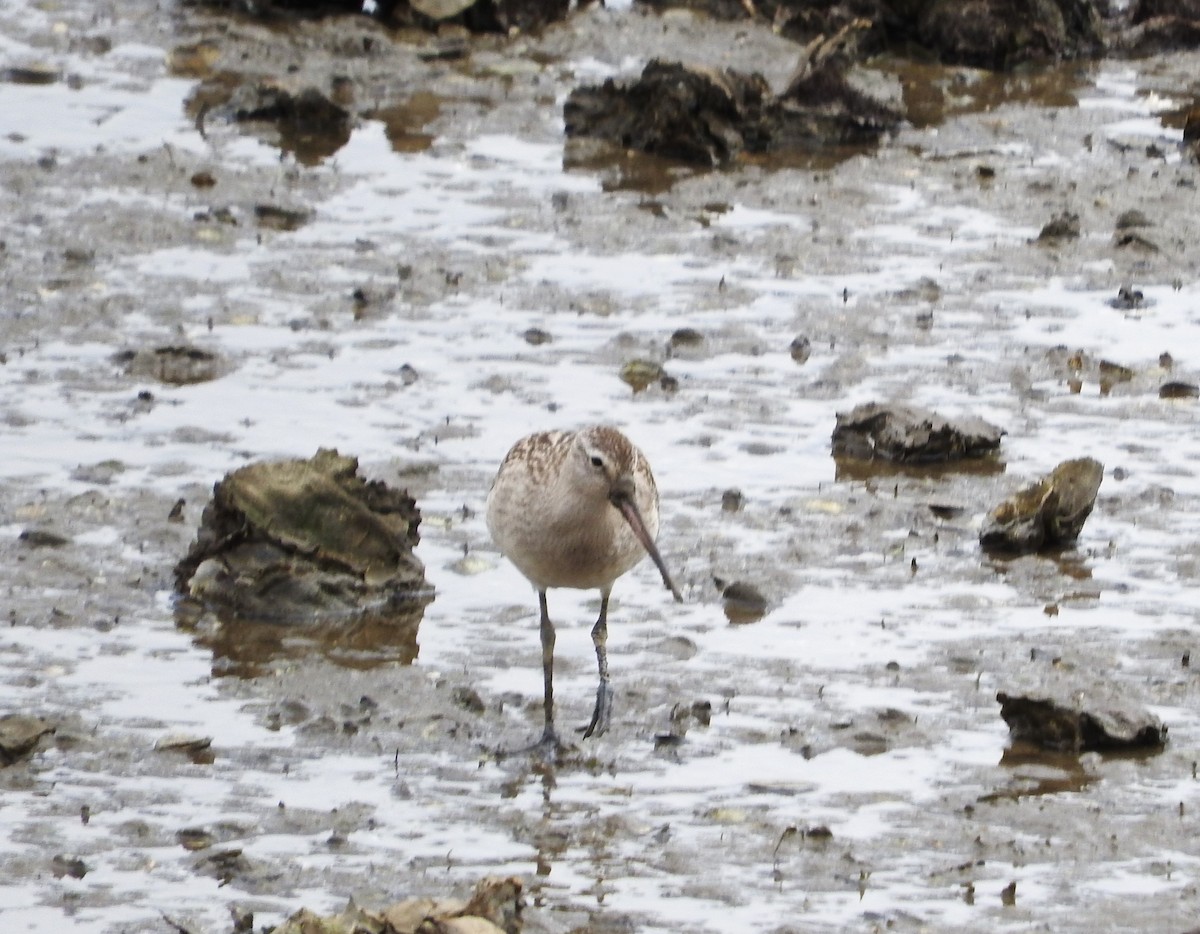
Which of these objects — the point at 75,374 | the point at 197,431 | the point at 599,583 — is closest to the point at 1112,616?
the point at 599,583

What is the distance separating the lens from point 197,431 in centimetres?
1060

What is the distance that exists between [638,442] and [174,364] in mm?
2322

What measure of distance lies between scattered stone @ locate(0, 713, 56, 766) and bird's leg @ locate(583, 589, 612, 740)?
5.83 ft

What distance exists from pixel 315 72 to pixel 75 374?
5.57 meters

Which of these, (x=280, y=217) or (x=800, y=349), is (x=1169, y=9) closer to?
(x=800, y=349)

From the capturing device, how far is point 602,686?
811 cm

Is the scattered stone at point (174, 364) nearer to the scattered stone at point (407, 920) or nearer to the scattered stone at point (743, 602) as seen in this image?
the scattered stone at point (743, 602)

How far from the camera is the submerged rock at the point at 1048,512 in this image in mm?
9547

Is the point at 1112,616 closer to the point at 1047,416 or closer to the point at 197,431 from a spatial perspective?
the point at 1047,416

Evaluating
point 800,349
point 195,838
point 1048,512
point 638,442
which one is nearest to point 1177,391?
point 800,349

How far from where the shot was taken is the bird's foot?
802cm

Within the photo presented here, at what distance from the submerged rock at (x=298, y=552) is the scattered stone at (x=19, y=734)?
A: 1.31 m

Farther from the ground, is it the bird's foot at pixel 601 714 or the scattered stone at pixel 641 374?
the scattered stone at pixel 641 374

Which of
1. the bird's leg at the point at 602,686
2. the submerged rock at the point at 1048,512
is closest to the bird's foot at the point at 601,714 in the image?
the bird's leg at the point at 602,686
